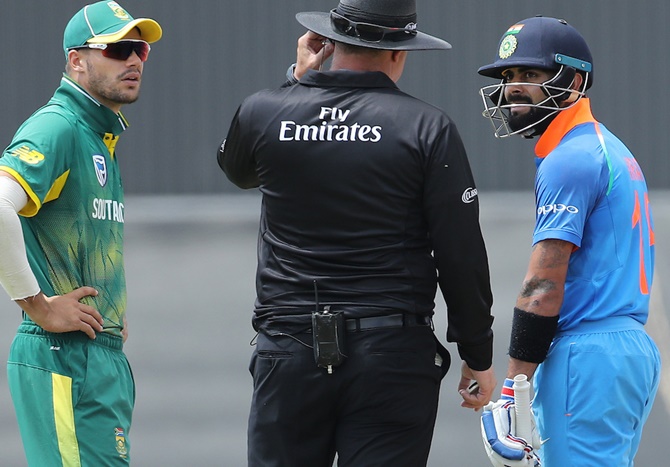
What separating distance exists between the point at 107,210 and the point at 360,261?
0.94 metres

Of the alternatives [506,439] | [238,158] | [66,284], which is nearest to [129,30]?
[238,158]

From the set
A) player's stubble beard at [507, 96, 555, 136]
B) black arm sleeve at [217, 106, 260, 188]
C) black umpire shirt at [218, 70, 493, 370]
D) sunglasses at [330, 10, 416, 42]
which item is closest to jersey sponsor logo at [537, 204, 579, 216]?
black umpire shirt at [218, 70, 493, 370]

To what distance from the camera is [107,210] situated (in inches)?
141

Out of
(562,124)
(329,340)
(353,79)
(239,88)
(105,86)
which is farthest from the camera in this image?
(239,88)

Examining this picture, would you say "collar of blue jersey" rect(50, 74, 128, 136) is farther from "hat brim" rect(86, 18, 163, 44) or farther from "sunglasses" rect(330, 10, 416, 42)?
"sunglasses" rect(330, 10, 416, 42)

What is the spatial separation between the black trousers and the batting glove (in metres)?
0.19

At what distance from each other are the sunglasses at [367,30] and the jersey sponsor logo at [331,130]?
24 centimetres

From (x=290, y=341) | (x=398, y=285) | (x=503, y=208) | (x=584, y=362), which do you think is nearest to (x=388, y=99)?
(x=398, y=285)

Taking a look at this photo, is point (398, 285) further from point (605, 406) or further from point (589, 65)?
point (589, 65)

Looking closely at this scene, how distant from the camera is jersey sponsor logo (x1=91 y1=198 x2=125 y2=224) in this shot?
353 centimetres

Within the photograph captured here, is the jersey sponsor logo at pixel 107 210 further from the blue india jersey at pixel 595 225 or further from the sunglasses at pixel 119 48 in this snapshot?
the blue india jersey at pixel 595 225

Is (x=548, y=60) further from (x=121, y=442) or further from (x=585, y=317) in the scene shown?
(x=121, y=442)

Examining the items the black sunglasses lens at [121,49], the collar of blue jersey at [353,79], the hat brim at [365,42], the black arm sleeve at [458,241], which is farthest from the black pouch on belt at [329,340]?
the black sunglasses lens at [121,49]

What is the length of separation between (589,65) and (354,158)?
0.91 metres
